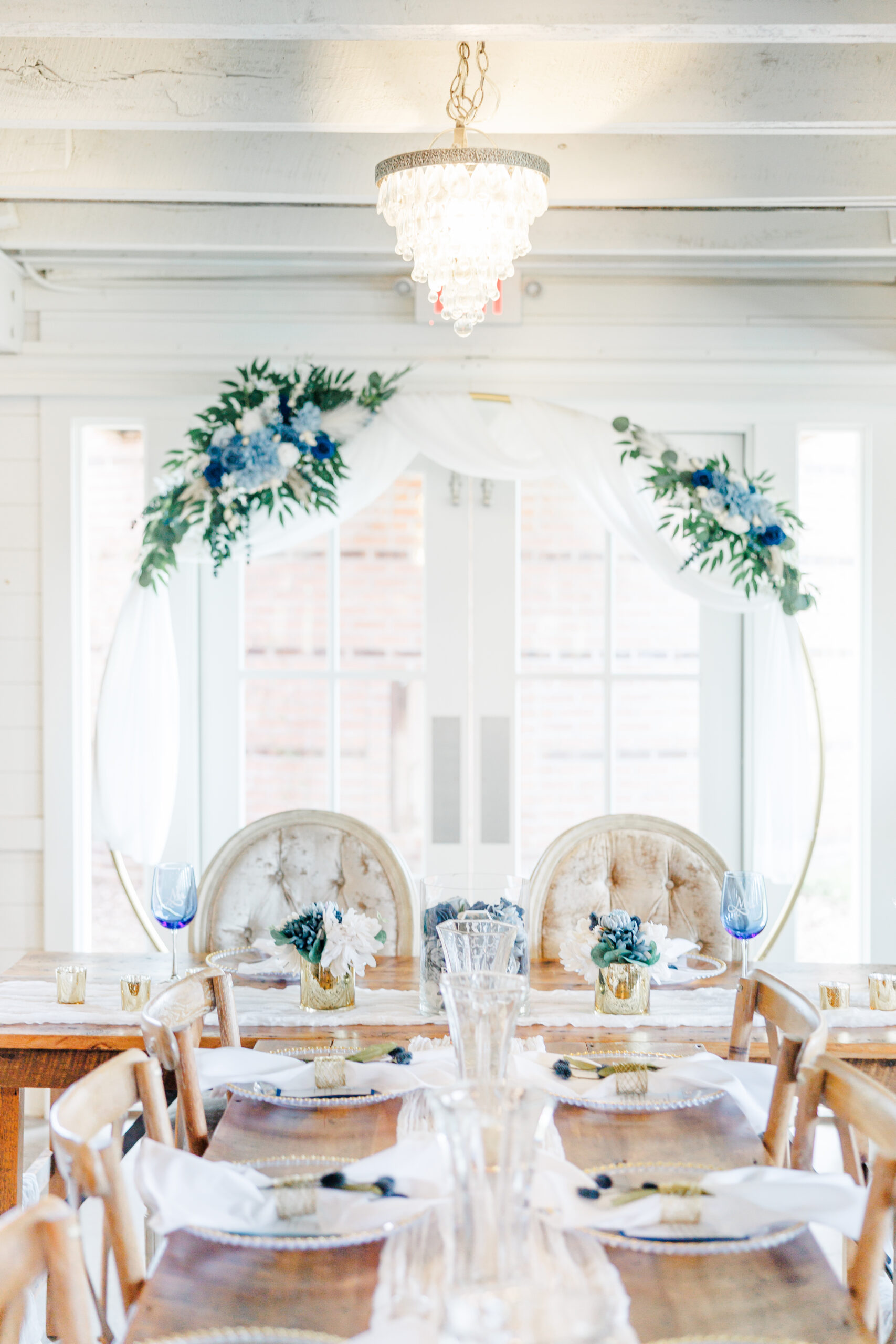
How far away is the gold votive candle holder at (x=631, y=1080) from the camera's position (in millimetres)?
1507

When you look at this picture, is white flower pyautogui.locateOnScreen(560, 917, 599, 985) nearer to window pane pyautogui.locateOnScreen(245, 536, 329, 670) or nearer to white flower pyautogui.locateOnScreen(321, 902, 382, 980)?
white flower pyautogui.locateOnScreen(321, 902, 382, 980)

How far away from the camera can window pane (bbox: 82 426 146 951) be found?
12.7 ft

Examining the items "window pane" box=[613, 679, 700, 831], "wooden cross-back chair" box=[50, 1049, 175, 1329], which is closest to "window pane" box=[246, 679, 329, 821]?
"window pane" box=[613, 679, 700, 831]

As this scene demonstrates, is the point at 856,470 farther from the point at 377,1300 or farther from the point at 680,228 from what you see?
the point at 377,1300

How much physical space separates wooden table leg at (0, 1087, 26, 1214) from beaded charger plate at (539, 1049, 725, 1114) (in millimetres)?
901

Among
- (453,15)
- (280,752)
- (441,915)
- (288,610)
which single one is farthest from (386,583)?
(453,15)

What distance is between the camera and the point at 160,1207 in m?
1.12

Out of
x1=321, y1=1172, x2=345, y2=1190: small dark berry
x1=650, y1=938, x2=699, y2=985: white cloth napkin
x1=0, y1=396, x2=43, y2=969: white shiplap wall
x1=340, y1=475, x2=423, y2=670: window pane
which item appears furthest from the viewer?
x1=340, y1=475, x2=423, y2=670: window pane

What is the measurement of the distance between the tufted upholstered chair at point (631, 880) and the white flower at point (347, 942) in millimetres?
653

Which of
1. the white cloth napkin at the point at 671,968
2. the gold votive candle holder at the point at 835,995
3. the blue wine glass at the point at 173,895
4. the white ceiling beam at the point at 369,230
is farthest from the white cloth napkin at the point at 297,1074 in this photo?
the white ceiling beam at the point at 369,230

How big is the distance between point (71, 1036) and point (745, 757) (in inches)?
79.7

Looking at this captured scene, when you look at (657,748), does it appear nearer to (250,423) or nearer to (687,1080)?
(250,423)

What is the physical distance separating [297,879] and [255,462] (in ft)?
3.40

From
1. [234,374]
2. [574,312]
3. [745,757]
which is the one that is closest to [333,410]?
[234,374]
